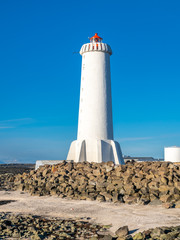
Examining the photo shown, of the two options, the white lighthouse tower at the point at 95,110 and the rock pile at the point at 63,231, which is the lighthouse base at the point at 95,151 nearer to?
the white lighthouse tower at the point at 95,110

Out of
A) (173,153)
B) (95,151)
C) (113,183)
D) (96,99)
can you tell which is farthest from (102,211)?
(96,99)

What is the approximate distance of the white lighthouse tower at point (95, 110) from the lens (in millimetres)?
21453

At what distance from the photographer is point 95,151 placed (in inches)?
835

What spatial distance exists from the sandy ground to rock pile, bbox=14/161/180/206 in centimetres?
66

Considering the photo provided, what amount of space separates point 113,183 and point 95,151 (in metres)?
7.39

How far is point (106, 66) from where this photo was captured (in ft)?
72.4

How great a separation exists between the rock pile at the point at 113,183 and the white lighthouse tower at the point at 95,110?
434cm

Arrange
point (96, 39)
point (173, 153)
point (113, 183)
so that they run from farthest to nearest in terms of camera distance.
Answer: point (96, 39), point (173, 153), point (113, 183)

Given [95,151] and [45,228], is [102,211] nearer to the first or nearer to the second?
[45,228]

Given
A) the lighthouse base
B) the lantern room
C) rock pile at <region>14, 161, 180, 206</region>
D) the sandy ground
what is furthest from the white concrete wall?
the sandy ground

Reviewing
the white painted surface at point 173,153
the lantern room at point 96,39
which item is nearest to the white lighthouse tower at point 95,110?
the lantern room at point 96,39

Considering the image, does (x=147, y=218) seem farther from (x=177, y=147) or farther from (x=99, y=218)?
(x=177, y=147)

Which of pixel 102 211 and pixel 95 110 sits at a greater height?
pixel 95 110

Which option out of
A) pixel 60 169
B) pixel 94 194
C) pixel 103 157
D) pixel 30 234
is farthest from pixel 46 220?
pixel 103 157
